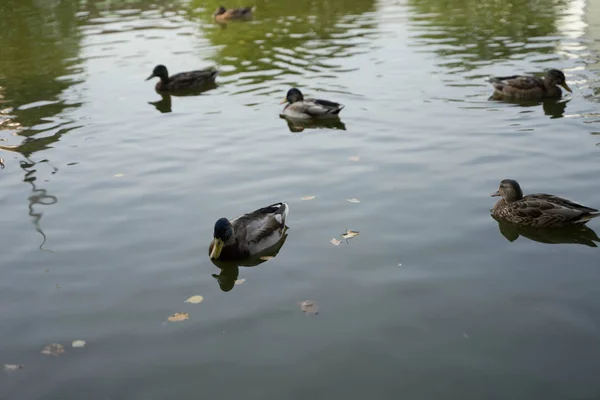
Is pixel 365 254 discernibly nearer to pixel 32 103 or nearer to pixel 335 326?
pixel 335 326

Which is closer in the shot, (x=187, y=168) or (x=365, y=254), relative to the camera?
(x=365, y=254)

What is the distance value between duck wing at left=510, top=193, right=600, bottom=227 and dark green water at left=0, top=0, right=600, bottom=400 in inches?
→ 10.1

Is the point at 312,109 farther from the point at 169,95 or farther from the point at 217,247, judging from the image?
the point at 217,247

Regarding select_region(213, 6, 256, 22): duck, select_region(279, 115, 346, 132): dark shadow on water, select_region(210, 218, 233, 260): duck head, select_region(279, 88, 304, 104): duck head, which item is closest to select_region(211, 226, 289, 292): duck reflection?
select_region(210, 218, 233, 260): duck head

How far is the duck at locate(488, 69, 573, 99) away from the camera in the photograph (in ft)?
47.9

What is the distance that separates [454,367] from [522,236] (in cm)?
318

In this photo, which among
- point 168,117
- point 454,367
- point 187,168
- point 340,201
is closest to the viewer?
point 454,367

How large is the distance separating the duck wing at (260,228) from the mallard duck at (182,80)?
29.9 feet

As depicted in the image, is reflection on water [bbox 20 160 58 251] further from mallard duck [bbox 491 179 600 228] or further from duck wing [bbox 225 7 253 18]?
duck wing [bbox 225 7 253 18]

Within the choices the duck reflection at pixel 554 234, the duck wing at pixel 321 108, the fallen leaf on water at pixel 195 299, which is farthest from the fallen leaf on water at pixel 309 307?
the duck wing at pixel 321 108

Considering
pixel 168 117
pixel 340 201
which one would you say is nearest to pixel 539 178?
pixel 340 201

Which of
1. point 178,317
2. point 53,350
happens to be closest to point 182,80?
point 178,317

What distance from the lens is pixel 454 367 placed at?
6.28 metres

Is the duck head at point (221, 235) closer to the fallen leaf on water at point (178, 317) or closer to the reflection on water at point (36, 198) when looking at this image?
the fallen leaf on water at point (178, 317)
